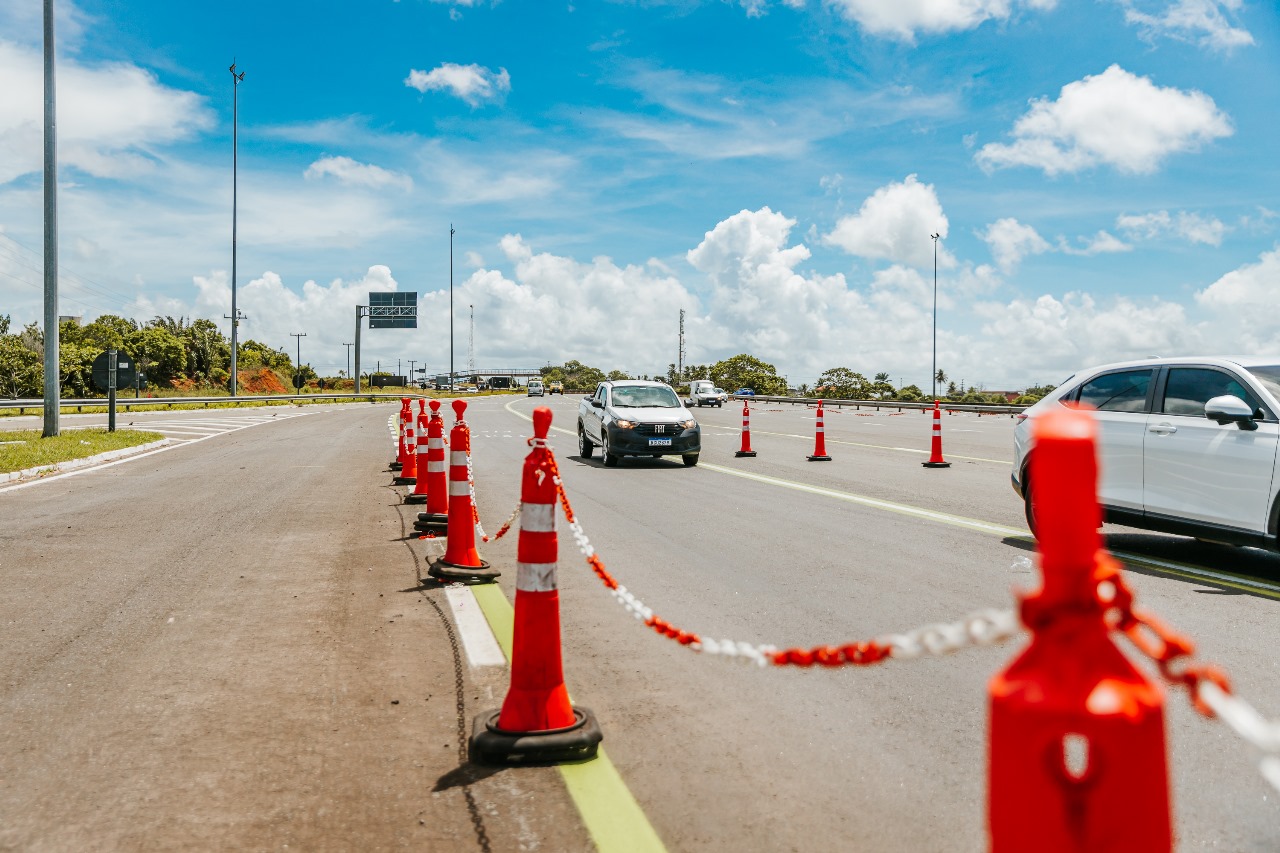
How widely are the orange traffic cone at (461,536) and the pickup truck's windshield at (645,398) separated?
10.9 m

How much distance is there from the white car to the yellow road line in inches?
212

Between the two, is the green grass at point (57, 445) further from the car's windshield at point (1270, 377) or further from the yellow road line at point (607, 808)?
the car's windshield at point (1270, 377)

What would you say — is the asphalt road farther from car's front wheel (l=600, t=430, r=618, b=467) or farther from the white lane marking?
car's front wheel (l=600, t=430, r=618, b=467)

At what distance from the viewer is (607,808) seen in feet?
11.2

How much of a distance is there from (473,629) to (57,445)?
59.2 ft

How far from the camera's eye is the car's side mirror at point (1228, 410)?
7180 mm

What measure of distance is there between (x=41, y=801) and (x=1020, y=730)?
11.7ft

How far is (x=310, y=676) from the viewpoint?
498 cm

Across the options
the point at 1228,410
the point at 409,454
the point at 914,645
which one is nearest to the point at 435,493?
the point at 409,454

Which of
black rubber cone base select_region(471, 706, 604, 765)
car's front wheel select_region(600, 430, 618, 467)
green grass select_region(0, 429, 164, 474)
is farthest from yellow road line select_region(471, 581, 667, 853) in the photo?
green grass select_region(0, 429, 164, 474)

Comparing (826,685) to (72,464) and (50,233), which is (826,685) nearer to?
(72,464)

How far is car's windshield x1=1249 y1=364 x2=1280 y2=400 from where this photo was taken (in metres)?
7.46

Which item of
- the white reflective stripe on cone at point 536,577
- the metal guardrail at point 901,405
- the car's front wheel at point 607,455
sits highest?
the metal guardrail at point 901,405

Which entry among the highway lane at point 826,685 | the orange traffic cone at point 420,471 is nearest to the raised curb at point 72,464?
the orange traffic cone at point 420,471
